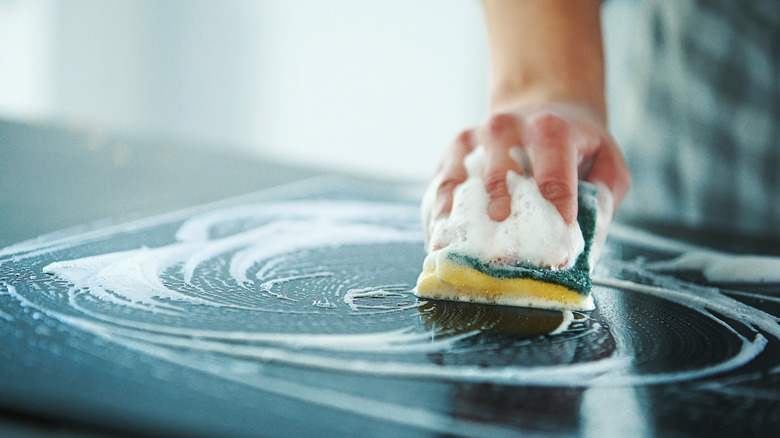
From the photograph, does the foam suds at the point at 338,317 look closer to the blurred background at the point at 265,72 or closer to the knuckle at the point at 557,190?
the knuckle at the point at 557,190

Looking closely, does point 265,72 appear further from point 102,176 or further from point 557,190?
point 557,190

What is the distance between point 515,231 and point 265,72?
3.73m

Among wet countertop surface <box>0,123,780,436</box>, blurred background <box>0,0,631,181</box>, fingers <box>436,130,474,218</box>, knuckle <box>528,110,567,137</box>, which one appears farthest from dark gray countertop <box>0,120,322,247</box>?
blurred background <box>0,0,631,181</box>

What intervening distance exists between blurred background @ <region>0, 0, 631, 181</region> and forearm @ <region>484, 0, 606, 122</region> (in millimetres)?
2662

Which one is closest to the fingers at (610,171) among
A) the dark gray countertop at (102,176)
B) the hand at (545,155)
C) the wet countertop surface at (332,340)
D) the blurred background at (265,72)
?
the hand at (545,155)

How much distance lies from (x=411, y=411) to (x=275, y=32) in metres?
4.03

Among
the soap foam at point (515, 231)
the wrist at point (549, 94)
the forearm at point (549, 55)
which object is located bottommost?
the soap foam at point (515, 231)

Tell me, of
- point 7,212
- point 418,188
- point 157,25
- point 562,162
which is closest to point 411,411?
point 562,162

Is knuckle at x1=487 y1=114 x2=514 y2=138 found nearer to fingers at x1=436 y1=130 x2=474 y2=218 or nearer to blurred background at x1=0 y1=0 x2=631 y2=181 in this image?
fingers at x1=436 y1=130 x2=474 y2=218

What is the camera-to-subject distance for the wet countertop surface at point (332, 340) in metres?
0.40

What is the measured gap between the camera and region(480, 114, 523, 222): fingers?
712 millimetres

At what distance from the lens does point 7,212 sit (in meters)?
0.95

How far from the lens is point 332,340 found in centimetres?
52

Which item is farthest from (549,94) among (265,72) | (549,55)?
(265,72)
